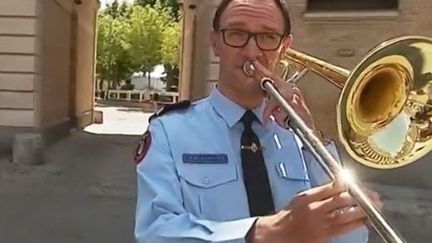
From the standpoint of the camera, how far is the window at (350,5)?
12516 mm

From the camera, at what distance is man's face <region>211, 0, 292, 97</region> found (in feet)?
6.37

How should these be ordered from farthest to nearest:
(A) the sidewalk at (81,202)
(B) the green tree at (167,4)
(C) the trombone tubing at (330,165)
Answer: (B) the green tree at (167,4) < (A) the sidewalk at (81,202) < (C) the trombone tubing at (330,165)

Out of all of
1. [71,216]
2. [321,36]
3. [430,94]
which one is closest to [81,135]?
[321,36]

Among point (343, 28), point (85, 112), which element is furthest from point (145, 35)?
point (343, 28)

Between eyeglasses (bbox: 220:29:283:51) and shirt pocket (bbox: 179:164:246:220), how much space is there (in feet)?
0.99

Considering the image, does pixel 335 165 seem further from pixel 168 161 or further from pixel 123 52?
pixel 123 52

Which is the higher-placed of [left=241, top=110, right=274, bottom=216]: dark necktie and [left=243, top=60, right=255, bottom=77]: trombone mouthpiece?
[left=243, top=60, right=255, bottom=77]: trombone mouthpiece

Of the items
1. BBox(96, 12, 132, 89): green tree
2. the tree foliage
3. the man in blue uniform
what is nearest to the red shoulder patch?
the man in blue uniform

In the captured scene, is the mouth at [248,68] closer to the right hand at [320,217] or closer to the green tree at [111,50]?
the right hand at [320,217]

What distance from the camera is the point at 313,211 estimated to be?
Result: 1.52 meters

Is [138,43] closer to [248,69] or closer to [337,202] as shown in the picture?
[248,69]

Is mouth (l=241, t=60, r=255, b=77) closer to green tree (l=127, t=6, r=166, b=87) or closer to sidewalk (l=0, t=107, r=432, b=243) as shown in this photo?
sidewalk (l=0, t=107, r=432, b=243)

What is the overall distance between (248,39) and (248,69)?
3.1 inches

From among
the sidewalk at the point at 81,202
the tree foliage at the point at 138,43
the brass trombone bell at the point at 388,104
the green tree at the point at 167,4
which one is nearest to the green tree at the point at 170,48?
the tree foliage at the point at 138,43
